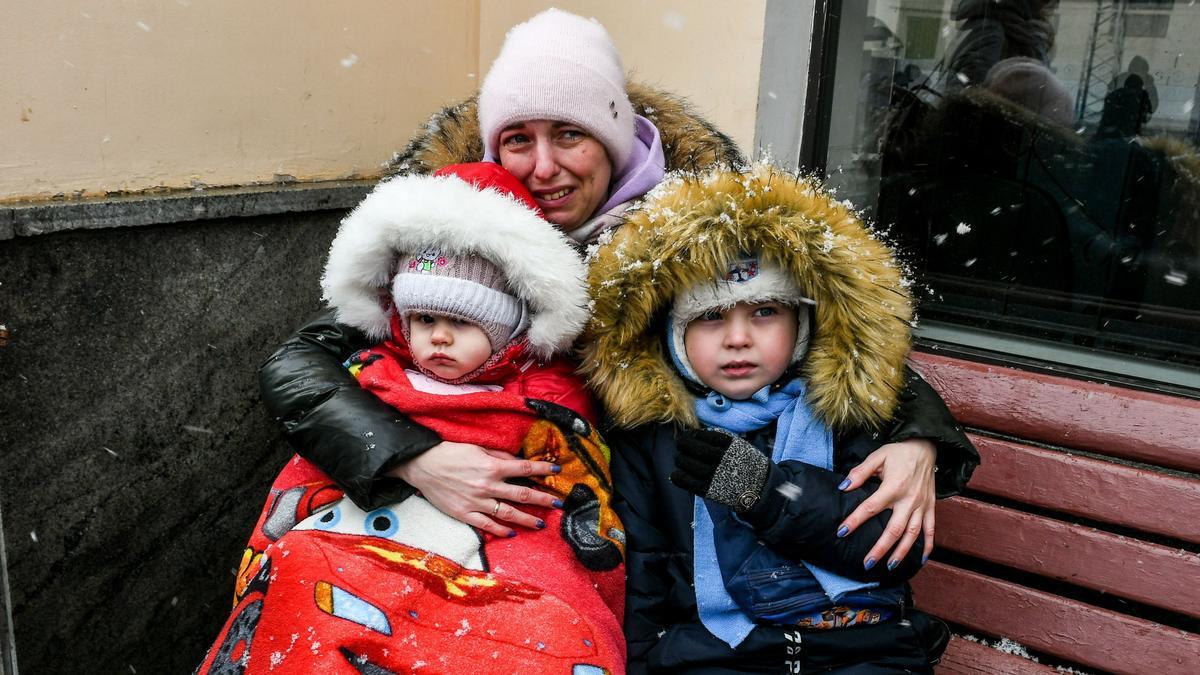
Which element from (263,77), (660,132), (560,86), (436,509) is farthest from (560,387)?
(263,77)

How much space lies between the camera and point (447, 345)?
1.96 metres

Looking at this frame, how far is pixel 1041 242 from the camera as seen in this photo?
2633 millimetres

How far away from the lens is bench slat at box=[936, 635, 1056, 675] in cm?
234

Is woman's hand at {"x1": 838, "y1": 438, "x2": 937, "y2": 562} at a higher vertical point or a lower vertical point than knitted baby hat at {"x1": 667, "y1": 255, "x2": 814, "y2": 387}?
lower

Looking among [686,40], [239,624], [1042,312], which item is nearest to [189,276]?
[239,624]

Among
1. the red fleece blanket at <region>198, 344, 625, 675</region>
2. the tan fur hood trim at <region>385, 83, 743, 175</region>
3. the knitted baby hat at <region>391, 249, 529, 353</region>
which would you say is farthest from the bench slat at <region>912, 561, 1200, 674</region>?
the knitted baby hat at <region>391, 249, 529, 353</region>

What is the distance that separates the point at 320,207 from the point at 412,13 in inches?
34.8

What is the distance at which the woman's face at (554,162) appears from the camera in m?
2.26

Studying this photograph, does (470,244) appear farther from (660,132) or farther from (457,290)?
(660,132)

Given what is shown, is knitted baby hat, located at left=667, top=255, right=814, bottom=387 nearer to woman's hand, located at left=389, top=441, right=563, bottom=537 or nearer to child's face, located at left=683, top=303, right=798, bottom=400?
child's face, located at left=683, top=303, right=798, bottom=400

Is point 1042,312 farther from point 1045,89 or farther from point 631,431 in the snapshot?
point 631,431

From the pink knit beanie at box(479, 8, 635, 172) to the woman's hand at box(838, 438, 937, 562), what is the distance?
1063 millimetres

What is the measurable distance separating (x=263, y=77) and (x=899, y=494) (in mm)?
2290

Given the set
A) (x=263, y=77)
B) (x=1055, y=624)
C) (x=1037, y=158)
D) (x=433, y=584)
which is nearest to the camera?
(x=433, y=584)
